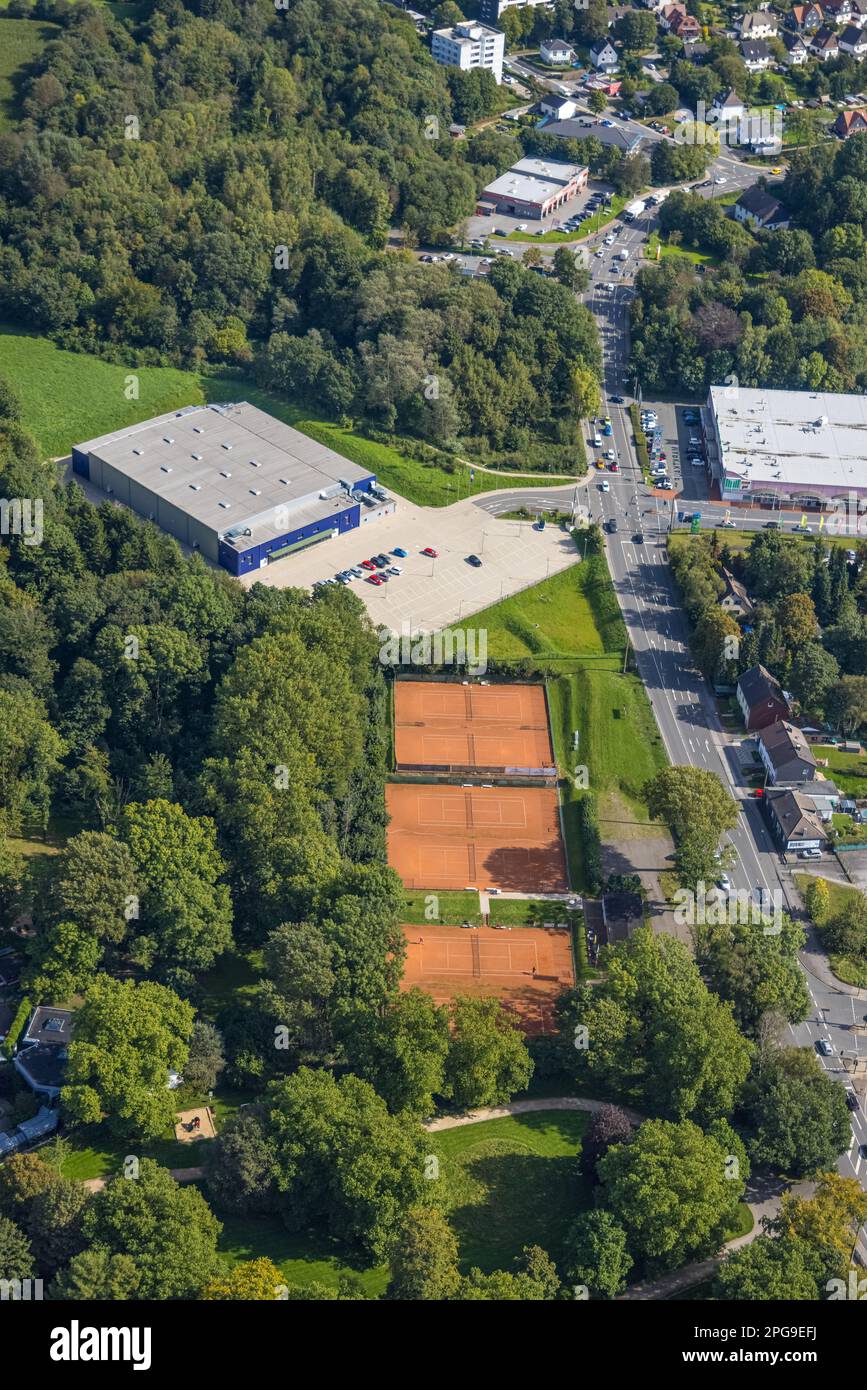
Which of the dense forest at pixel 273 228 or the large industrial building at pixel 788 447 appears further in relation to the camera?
the dense forest at pixel 273 228

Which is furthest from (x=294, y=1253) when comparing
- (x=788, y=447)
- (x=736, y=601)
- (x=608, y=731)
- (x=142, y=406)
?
(x=788, y=447)

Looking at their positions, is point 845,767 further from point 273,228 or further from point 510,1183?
point 273,228

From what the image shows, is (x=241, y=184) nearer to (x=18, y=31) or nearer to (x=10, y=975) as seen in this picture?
(x=18, y=31)

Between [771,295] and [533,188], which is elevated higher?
[533,188]

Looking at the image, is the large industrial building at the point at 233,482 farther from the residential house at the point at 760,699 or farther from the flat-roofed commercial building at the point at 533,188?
the flat-roofed commercial building at the point at 533,188

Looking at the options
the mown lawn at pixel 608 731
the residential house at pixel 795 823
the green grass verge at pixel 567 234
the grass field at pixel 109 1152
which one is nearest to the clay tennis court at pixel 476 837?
the mown lawn at pixel 608 731

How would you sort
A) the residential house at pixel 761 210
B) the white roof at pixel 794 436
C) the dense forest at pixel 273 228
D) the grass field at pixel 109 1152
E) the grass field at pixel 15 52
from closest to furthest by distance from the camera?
the grass field at pixel 109 1152 < the white roof at pixel 794 436 < the dense forest at pixel 273 228 < the grass field at pixel 15 52 < the residential house at pixel 761 210

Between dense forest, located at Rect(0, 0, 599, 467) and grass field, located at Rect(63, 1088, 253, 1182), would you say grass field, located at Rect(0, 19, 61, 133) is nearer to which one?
dense forest, located at Rect(0, 0, 599, 467)
